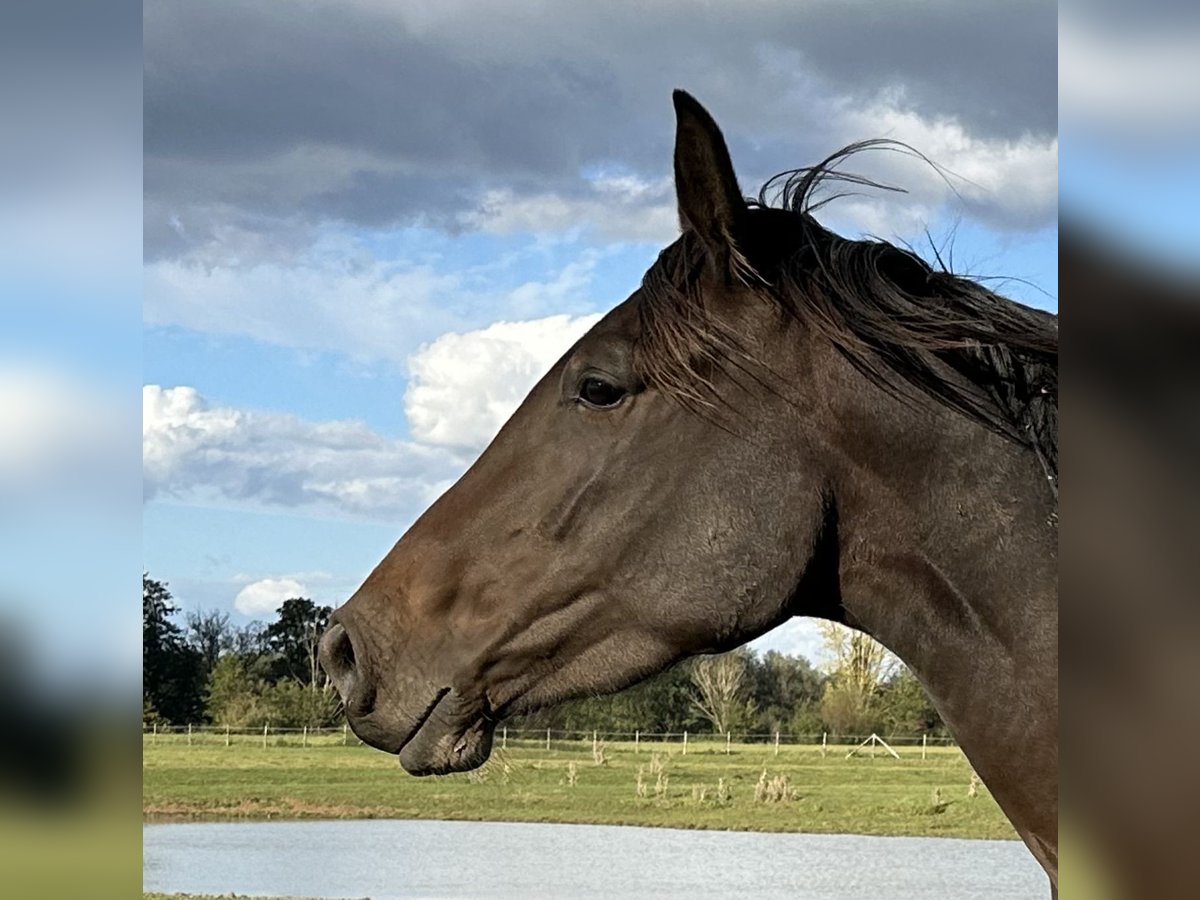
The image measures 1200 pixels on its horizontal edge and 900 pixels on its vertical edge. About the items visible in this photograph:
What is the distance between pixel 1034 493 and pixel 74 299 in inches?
37.9

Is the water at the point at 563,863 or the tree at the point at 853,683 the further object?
the tree at the point at 853,683

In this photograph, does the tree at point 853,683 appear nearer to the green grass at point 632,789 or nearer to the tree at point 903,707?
the tree at point 903,707

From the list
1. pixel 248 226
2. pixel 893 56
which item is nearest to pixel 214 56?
pixel 248 226

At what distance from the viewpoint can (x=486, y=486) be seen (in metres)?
1.48

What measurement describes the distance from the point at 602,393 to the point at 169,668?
19190 millimetres

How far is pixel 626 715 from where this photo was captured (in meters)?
17.0

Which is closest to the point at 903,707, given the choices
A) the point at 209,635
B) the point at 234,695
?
the point at 234,695

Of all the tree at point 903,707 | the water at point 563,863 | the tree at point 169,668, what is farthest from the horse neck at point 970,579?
the tree at point 169,668

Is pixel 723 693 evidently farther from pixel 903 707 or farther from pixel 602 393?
pixel 602 393

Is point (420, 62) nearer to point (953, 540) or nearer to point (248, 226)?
point (248, 226)

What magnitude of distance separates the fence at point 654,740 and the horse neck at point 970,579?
55.6ft

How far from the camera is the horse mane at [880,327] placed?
130 centimetres

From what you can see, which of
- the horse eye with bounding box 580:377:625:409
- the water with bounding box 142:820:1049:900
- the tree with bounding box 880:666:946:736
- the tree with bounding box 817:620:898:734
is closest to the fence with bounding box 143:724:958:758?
the tree with bounding box 880:666:946:736

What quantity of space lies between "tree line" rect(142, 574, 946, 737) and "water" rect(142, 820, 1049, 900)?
1.71m
